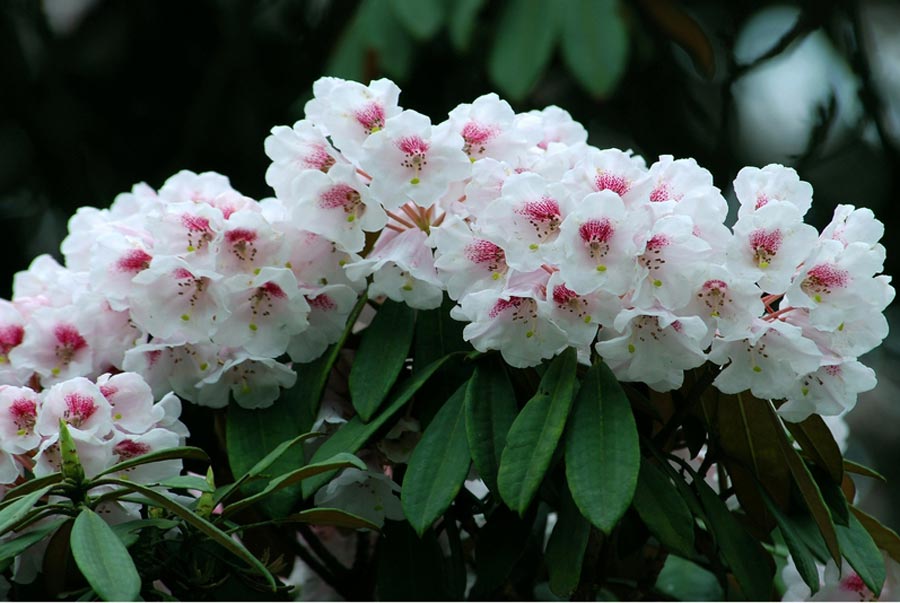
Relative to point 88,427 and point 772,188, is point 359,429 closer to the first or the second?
point 88,427

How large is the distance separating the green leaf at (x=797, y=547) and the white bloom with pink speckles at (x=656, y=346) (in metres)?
0.15

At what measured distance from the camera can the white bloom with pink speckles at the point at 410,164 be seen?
2.79ft

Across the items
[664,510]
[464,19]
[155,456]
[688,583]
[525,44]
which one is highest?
[155,456]

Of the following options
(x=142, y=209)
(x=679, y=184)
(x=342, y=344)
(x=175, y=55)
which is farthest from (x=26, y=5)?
(x=679, y=184)

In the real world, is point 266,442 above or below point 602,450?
above

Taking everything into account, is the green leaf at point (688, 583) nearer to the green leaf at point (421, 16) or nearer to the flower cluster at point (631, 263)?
the flower cluster at point (631, 263)

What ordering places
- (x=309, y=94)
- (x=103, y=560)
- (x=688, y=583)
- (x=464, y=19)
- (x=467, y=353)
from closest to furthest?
(x=103, y=560) < (x=467, y=353) < (x=688, y=583) < (x=464, y=19) < (x=309, y=94)

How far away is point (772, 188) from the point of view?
0.81 metres

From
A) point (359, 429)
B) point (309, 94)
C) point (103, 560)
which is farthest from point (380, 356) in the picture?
point (309, 94)

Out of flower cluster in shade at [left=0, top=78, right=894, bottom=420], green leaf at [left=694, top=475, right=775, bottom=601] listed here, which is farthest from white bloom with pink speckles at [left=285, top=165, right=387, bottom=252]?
green leaf at [left=694, top=475, right=775, bottom=601]

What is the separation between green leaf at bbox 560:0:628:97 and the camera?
5.25 feet

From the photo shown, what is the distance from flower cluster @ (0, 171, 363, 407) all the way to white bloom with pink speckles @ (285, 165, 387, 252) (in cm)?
2

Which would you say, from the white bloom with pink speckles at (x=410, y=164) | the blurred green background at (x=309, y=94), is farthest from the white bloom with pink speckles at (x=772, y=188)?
the blurred green background at (x=309, y=94)

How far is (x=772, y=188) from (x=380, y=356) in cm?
33
